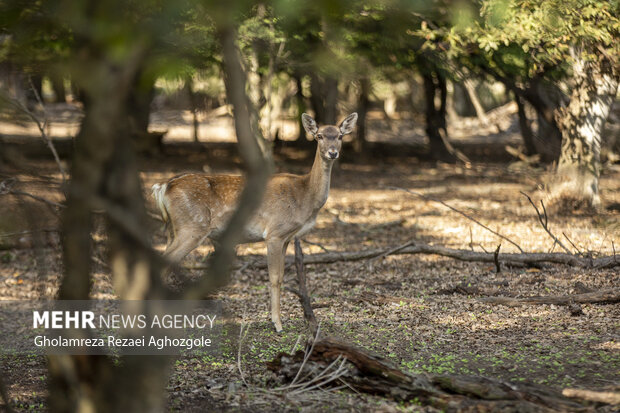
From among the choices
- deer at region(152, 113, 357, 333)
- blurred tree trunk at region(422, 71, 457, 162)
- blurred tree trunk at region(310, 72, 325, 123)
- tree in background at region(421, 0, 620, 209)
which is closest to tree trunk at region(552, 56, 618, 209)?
tree in background at region(421, 0, 620, 209)

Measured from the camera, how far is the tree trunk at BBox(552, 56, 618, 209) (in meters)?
12.7

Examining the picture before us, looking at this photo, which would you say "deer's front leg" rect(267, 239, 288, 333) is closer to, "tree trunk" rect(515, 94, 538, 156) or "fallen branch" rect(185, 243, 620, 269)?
"fallen branch" rect(185, 243, 620, 269)

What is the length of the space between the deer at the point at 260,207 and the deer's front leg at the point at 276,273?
10 mm

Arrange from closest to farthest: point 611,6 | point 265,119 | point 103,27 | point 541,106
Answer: point 103,27 < point 611,6 < point 541,106 < point 265,119

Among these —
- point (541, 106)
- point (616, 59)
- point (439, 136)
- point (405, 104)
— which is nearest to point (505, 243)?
point (616, 59)

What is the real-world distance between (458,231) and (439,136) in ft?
38.0

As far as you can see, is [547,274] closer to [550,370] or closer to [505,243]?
[505,243]

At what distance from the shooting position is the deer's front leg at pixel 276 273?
7137 millimetres

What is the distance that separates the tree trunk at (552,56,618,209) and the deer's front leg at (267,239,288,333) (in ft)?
24.2

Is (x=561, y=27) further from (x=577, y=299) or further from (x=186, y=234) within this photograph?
(x=186, y=234)

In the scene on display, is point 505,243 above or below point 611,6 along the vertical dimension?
below

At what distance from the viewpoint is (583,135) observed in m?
13.1

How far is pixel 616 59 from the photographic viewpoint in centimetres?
1136

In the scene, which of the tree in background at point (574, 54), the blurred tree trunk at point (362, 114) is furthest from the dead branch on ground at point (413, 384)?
the blurred tree trunk at point (362, 114)
